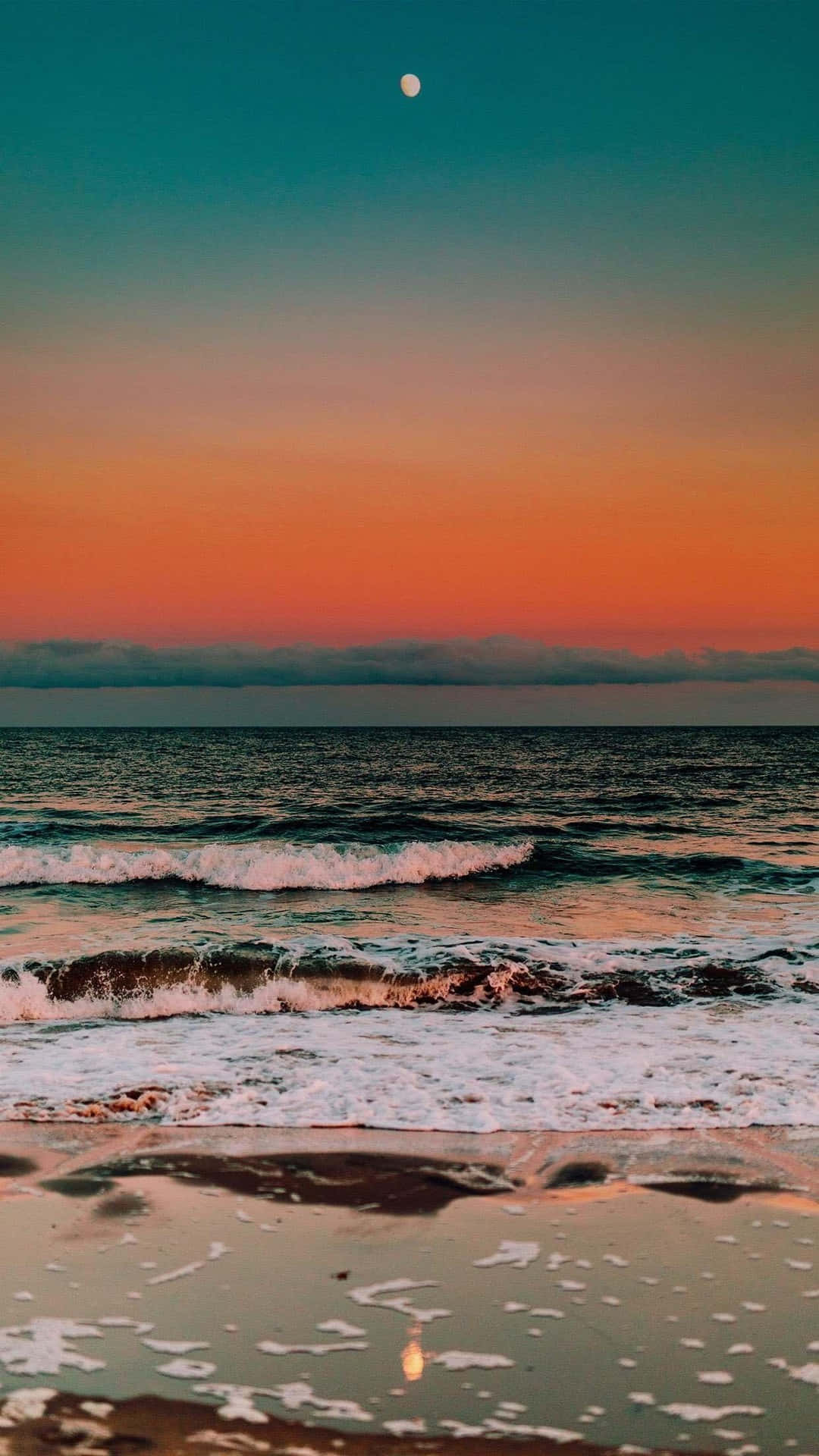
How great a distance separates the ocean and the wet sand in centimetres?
104

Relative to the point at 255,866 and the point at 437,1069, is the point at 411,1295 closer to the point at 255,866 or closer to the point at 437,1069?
the point at 437,1069

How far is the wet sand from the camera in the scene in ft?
12.7

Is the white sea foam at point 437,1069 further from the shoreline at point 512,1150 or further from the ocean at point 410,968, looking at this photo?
the shoreline at point 512,1150

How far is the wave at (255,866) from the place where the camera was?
72.1 feet

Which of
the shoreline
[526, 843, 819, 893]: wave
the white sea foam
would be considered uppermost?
the shoreline

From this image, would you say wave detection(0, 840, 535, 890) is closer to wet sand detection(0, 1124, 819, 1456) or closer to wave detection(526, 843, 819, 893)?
wave detection(526, 843, 819, 893)

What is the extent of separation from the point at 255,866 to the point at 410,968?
31.0 feet

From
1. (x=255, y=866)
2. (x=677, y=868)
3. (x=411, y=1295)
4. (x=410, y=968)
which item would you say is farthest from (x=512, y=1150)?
(x=677, y=868)

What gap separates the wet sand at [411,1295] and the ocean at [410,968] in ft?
3.41

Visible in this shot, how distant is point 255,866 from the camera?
22.3m

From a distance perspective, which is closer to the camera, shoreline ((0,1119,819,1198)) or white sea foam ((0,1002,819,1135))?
shoreline ((0,1119,819,1198))

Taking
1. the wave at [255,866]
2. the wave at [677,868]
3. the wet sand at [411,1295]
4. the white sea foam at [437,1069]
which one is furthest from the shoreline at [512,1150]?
the wave at [677,868]

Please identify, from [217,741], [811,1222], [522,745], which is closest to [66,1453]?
[811,1222]

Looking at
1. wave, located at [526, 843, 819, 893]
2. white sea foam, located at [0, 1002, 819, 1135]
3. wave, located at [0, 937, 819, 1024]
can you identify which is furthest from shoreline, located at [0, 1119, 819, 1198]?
wave, located at [526, 843, 819, 893]
